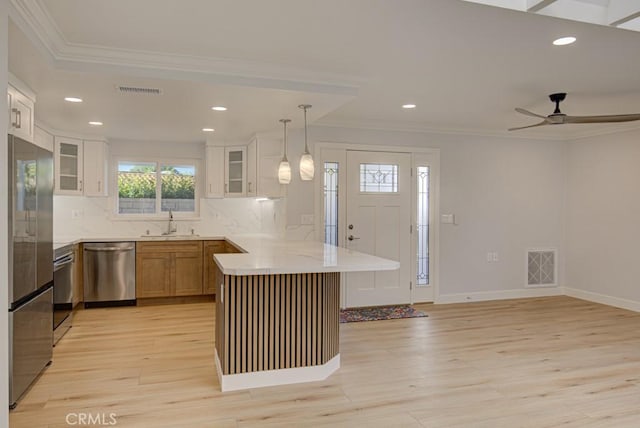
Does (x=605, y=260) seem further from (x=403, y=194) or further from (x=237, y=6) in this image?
(x=237, y=6)

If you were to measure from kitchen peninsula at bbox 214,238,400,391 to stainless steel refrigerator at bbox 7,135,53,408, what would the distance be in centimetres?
123

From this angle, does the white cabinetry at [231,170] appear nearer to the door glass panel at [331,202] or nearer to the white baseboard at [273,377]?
the door glass panel at [331,202]

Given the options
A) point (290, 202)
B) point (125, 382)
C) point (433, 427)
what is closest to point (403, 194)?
point (290, 202)

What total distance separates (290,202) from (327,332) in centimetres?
220

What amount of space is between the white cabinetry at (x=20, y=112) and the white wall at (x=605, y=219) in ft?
21.5

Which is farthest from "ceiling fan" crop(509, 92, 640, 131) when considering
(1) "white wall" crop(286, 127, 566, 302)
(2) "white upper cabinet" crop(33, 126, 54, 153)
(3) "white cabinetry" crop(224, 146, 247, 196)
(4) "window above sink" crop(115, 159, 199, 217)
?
(2) "white upper cabinet" crop(33, 126, 54, 153)

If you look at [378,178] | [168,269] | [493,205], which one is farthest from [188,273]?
[493,205]

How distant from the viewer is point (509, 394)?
300cm

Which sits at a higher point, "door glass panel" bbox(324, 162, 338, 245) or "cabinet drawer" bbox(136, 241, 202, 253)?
"door glass panel" bbox(324, 162, 338, 245)

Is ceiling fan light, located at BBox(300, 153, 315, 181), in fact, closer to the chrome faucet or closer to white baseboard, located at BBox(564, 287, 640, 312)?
the chrome faucet

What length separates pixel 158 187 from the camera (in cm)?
626

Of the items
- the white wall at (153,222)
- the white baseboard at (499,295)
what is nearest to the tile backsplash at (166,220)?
the white wall at (153,222)

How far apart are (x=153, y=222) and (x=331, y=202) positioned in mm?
2659

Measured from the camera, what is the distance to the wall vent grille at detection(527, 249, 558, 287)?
624 centimetres
